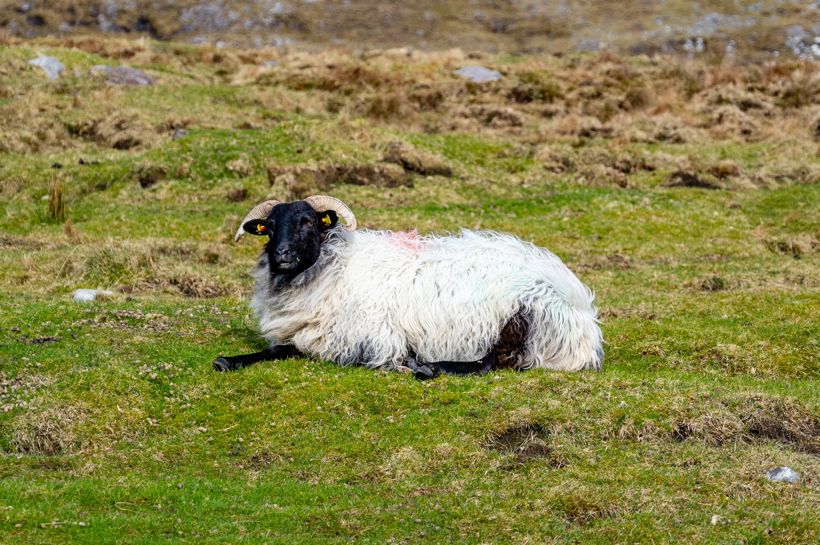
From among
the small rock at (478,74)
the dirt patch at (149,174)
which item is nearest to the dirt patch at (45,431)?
the dirt patch at (149,174)

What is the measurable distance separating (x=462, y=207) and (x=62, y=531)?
1974 cm

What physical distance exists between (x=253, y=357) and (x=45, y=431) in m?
3.15

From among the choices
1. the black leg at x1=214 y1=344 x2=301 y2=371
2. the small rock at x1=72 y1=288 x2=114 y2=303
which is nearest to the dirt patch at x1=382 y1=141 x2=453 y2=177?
the small rock at x1=72 y1=288 x2=114 y2=303

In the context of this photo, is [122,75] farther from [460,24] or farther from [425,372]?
[460,24]

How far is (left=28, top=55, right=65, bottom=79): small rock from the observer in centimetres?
3979

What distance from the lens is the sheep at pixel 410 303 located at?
44.9ft

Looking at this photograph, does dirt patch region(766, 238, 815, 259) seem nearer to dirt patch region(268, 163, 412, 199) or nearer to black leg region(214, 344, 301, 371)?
dirt patch region(268, 163, 412, 199)

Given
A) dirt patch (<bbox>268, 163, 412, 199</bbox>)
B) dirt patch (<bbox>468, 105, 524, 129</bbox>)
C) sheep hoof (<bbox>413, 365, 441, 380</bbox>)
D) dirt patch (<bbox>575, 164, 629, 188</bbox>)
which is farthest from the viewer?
dirt patch (<bbox>468, 105, 524, 129</bbox>)

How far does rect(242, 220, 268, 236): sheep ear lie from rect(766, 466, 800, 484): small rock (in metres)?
7.78

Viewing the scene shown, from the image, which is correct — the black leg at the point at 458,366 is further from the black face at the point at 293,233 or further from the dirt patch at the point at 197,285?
the dirt patch at the point at 197,285

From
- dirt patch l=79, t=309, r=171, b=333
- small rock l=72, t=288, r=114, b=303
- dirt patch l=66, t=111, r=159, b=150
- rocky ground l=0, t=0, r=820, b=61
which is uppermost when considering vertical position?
rocky ground l=0, t=0, r=820, b=61

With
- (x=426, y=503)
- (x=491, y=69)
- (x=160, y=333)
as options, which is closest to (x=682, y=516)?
(x=426, y=503)

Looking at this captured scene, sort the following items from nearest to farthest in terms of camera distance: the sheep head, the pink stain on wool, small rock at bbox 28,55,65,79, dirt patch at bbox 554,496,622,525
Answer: dirt patch at bbox 554,496,622,525
the sheep head
the pink stain on wool
small rock at bbox 28,55,65,79

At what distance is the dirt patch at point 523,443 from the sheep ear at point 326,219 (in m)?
4.82
